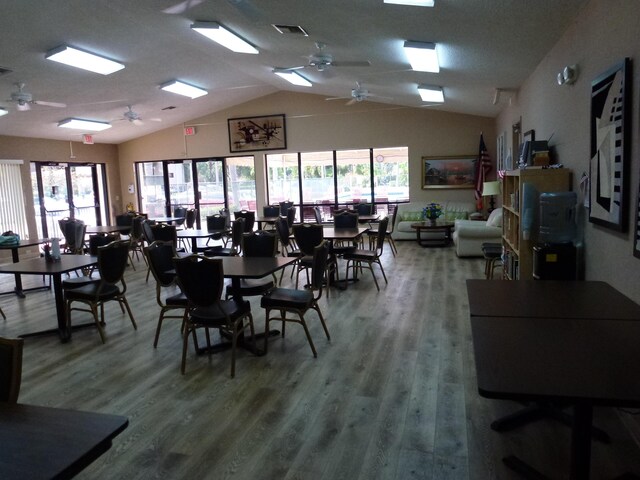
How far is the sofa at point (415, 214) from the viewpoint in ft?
33.8

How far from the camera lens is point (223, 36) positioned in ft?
20.1

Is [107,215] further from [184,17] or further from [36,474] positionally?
[36,474]

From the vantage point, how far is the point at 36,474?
44.4 inches

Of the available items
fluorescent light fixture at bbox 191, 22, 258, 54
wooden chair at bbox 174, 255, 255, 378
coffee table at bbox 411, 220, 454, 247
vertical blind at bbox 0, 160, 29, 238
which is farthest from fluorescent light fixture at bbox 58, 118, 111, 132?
wooden chair at bbox 174, 255, 255, 378

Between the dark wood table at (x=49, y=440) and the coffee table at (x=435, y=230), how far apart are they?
8330mm

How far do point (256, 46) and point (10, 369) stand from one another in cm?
602

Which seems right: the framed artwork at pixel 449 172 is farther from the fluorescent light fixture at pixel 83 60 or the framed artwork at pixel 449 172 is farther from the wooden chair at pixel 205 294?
the wooden chair at pixel 205 294

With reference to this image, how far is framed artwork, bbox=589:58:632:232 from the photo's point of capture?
273 centimetres

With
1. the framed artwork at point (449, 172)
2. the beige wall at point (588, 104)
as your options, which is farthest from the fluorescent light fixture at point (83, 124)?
the beige wall at point (588, 104)

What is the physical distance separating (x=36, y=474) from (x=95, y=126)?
10.3 m

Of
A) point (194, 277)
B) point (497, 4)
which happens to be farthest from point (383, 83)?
point (194, 277)

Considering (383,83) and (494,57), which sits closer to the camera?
(494,57)

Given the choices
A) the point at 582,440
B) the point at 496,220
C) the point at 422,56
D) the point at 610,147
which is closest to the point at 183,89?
the point at 422,56

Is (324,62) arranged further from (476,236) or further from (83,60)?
(476,236)
